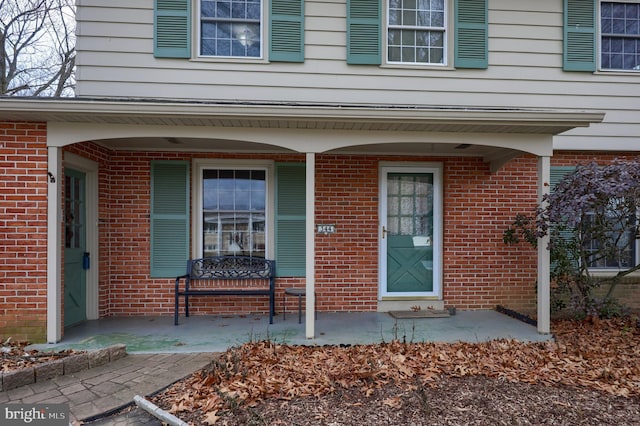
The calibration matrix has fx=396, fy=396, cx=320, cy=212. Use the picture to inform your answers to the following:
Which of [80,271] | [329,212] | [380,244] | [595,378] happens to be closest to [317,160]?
[329,212]

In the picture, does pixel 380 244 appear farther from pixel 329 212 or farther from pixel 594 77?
pixel 594 77

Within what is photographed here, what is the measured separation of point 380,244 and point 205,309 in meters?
2.84

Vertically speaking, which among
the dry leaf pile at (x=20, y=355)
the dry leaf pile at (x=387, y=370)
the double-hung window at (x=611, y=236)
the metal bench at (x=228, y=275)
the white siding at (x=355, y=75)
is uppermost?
the white siding at (x=355, y=75)

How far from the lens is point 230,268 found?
5969 mm

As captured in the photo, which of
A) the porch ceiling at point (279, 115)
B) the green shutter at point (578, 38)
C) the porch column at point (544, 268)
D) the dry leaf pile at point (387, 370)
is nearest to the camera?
the dry leaf pile at point (387, 370)

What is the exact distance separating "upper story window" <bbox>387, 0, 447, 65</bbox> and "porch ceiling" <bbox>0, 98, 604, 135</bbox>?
213 cm

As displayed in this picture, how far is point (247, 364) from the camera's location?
3812 mm

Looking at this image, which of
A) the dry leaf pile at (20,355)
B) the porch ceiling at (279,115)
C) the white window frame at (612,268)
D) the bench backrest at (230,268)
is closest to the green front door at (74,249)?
the dry leaf pile at (20,355)

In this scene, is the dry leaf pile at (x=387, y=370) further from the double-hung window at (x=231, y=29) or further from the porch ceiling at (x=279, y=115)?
the double-hung window at (x=231, y=29)

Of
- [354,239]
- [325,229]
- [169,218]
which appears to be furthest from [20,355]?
[354,239]

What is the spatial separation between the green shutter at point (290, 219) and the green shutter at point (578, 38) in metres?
4.57

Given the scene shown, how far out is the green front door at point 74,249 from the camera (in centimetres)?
514

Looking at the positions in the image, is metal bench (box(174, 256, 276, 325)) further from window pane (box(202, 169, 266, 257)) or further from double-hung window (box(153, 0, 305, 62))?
double-hung window (box(153, 0, 305, 62))

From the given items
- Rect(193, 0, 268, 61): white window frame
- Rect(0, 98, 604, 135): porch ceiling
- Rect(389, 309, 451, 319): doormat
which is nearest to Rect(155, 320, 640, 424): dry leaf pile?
Rect(389, 309, 451, 319): doormat
